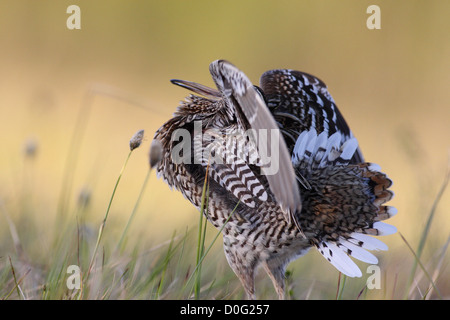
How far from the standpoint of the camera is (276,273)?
10.8 feet

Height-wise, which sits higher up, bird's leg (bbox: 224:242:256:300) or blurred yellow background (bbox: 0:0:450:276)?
blurred yellow background (bbox: 0:0:450:276)

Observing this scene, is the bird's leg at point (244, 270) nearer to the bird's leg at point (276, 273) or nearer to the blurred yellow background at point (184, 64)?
the bird's leg at point (276, 273)

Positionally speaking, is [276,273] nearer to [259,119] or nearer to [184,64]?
[259,119]

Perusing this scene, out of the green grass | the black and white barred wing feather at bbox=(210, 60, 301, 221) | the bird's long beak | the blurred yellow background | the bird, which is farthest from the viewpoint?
the blurred yellow background

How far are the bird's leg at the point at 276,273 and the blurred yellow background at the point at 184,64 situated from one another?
1854mm

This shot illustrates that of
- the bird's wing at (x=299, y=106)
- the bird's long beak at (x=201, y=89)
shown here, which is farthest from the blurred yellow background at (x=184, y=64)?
the bird's long beak at (x=201, y=89)

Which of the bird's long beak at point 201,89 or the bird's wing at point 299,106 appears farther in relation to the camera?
the bird's wing at point 299,106

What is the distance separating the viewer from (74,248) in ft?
10.6

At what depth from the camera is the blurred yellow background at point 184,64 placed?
6305 mm

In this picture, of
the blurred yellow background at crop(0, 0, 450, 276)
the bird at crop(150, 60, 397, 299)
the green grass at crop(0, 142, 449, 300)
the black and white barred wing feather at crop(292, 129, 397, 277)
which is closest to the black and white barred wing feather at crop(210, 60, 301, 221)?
the bird at crop(150, 60, 397, 299)

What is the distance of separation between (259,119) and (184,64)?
675 centimetres

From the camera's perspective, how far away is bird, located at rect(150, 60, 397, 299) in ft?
9.75

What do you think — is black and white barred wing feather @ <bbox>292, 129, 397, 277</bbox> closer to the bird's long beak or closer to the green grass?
the green grass
